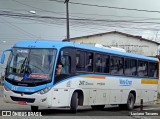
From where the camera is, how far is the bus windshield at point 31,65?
52.1 feet

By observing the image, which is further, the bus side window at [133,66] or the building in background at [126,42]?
the building in background at [126,42]

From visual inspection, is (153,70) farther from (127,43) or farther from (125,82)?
(127,43)

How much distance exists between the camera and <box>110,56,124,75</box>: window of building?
21006mm

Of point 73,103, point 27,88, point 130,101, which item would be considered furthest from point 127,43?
point 27,88

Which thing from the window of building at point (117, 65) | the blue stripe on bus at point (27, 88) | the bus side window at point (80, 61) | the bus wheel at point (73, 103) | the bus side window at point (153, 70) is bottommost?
the bus wheel at point (73, 103)

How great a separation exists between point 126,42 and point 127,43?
1.02 ft

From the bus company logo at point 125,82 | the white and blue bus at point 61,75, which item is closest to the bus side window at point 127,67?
the bus company logo at point 125,82

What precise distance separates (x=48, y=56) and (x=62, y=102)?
2.07 m

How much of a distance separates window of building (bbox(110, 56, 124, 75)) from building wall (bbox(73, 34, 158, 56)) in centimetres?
3833

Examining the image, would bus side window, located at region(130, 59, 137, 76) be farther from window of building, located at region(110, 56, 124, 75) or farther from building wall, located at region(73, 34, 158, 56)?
building wall, located at region(73, 34, 158, 56)

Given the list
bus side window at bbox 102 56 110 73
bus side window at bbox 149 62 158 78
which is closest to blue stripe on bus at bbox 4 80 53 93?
bus side window at bbox 102 56 110 73

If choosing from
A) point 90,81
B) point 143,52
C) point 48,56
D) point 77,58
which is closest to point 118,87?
point 90,81

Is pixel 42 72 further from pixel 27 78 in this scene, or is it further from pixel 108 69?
pixel 108 69

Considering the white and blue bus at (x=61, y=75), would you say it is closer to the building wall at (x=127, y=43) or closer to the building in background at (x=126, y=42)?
the building wall at (x=127, y=43)
